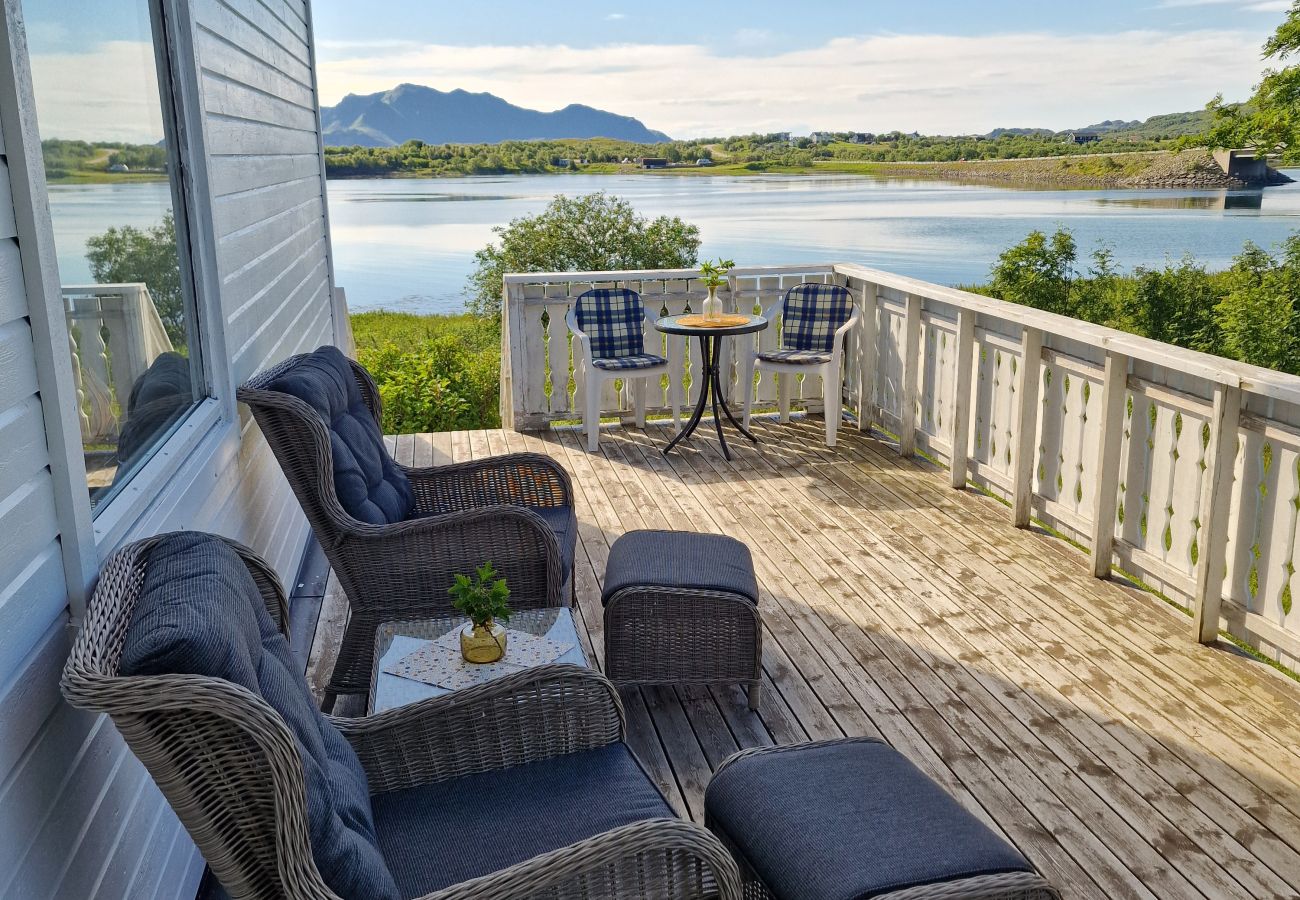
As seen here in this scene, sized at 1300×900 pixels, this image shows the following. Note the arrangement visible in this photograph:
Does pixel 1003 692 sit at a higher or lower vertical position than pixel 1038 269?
higher

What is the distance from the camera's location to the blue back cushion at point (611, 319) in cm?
625

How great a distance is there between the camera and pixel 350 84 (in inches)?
1439

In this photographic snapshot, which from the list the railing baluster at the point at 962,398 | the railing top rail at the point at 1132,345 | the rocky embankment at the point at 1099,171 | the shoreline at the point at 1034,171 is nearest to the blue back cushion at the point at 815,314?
the railing top rail at the point at 1132,345

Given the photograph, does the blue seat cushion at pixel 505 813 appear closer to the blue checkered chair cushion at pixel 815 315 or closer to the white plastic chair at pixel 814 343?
the white plastic chair at pixel 814 343

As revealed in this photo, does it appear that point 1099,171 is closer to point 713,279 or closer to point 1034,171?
point 1034,171

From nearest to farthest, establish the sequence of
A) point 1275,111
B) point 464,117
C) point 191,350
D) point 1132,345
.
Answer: point 191,350 → point 1132,345 → point 1275,111 → point 464,117

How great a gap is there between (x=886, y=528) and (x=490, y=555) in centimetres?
236

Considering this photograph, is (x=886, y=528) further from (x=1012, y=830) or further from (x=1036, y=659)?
(x=1012, y=830)

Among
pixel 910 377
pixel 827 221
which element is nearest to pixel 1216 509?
pixel 910 377

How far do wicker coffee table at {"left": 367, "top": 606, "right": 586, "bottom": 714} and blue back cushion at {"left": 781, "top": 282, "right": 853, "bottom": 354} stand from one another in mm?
3679

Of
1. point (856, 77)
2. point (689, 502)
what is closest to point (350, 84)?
point (856, 77)

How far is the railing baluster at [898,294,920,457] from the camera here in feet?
18.9

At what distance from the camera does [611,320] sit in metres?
6.30

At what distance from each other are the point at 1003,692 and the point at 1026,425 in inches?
68.3
